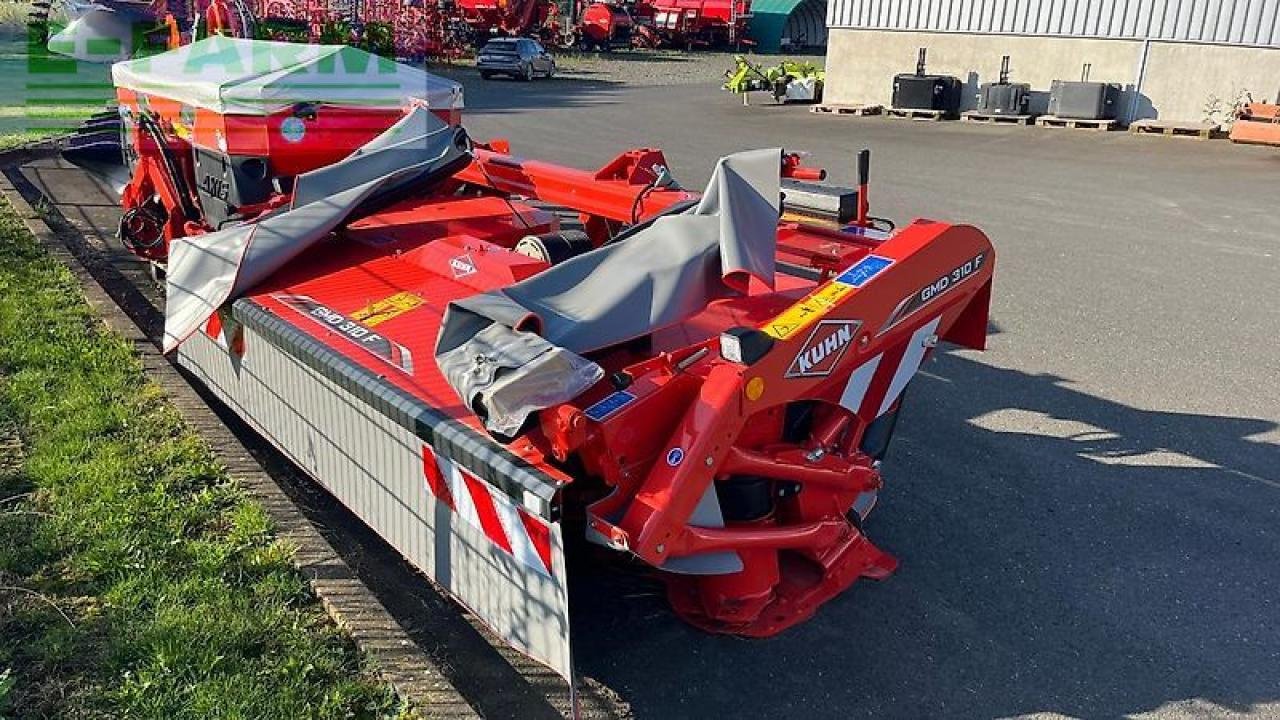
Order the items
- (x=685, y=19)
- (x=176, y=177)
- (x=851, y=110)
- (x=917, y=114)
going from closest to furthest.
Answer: (x=176, y=177) < (x=917, y=114) < (x=851, y=110) < (x=685, y=19)

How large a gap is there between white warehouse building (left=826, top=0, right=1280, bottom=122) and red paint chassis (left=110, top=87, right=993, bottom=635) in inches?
613

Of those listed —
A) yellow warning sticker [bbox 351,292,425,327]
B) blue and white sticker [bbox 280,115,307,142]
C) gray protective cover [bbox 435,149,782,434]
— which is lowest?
yellow warning sticker [bbox 351,292,425,327]

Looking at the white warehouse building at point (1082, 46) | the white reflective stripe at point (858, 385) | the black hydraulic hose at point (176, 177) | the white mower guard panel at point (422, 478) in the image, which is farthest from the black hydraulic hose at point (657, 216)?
the white warehouse building at point (1082, 46)

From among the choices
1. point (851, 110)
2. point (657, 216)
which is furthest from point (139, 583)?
point (851, 110)

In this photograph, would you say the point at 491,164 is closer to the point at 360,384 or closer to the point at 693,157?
the point at 360,384

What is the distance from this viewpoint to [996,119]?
62.2 feet

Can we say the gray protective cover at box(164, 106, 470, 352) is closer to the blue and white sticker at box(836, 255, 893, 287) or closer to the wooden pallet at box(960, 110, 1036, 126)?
the blue and white sticker at box(836, 255, 893, 287)

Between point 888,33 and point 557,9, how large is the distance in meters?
19.5

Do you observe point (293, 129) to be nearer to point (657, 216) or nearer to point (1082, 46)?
point (657, 216)

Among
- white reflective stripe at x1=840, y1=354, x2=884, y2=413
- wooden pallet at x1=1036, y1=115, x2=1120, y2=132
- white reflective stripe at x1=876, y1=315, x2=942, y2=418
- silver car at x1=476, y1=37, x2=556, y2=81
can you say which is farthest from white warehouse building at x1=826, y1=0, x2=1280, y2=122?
white reflective stripe at x1=840, y1=354, x2=884, y2=413

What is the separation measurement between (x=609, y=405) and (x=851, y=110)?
62.3 ft

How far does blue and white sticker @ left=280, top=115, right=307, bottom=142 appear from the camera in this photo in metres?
5.51

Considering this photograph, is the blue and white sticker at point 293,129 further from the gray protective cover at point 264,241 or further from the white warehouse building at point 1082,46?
the white warehouse building at point 1082,46

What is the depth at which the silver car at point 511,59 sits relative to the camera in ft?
88.8
